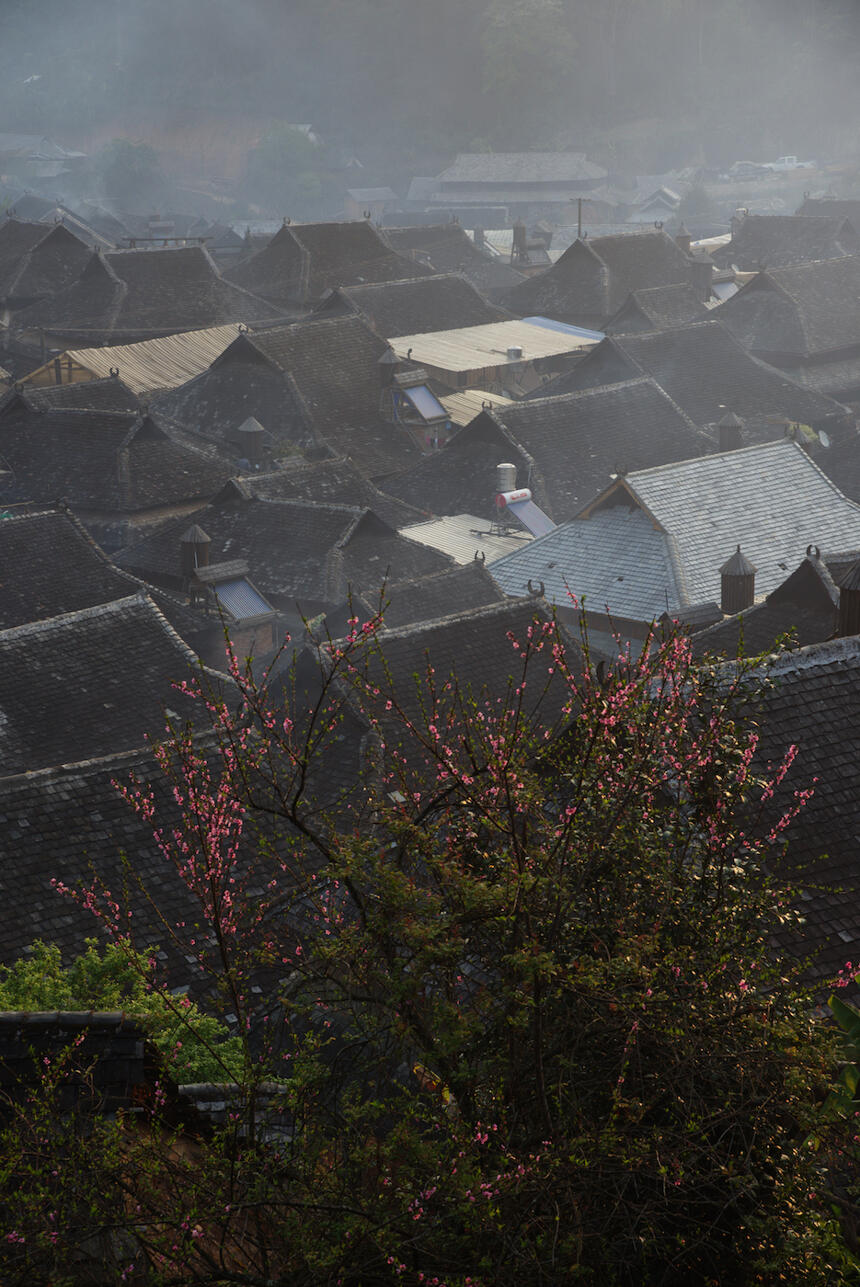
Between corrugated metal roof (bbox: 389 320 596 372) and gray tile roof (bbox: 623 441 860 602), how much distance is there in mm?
23154

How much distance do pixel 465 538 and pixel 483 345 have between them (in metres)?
22.4

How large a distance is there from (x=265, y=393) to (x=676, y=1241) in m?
43.8

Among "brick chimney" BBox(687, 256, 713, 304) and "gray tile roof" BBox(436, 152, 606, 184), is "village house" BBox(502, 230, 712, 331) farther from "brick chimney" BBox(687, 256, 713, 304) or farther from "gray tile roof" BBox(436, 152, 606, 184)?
"gray tile roof" BBox(436, 152, 606, 184)

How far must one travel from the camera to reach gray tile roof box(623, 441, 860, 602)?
30.4m

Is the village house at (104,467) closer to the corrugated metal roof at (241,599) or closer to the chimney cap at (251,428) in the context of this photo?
the chimney cap at (251,428)

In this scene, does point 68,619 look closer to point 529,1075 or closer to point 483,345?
point 529,1075

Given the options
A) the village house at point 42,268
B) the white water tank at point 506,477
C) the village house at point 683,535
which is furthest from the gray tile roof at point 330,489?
the village house at point 42,268

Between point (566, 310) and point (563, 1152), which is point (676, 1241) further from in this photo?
point (566, 310)

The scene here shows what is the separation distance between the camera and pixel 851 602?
19141mm

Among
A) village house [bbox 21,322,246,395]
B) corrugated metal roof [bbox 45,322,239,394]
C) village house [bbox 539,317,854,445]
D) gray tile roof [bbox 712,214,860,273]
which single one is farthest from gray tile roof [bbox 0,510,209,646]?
gray tile roof [bbox 712,214,860,273]

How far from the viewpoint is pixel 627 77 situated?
16650cm

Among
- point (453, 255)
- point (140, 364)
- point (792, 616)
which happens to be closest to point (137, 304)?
point (140, 364)

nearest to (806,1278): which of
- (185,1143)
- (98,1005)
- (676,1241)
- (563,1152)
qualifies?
(676,1241)

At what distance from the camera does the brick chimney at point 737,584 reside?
2658 centimetres
